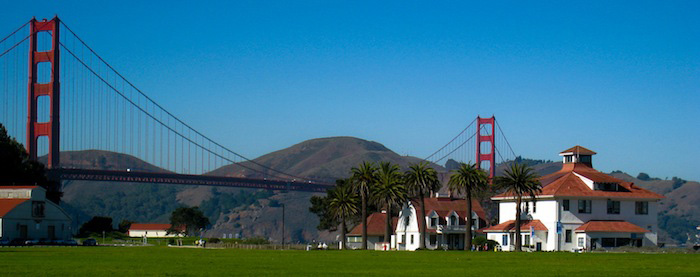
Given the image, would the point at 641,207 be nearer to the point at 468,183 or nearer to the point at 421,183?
the point at 468,183

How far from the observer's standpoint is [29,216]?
11569 centimetres

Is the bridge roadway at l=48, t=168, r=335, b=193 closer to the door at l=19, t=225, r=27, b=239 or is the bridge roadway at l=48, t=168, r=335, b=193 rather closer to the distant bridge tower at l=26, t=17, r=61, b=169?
the distant bridge tower at l=26, t=17, r=61, b=169

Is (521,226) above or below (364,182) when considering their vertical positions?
below

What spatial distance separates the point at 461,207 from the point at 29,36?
68.2 meters

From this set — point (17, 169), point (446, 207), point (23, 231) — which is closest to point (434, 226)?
point (446, 207)

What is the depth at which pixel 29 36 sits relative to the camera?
14638 centimetres

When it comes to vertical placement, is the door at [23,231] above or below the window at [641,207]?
below

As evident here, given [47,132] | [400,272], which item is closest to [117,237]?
[47,132]

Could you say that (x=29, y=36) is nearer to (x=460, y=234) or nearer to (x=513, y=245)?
(x=460, y=234)

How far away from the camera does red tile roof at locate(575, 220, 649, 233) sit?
10062 cm

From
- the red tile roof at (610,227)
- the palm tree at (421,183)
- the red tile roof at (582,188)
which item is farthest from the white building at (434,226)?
the red tile roof at (610,227)

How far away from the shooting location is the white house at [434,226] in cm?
11769

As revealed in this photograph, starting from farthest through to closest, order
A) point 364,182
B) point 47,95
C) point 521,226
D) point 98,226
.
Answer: point 98,226 < point 47,95 < point 364,182 < point 521,226

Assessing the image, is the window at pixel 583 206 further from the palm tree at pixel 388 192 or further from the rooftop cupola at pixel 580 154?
the palm tree at pixel 388 192
